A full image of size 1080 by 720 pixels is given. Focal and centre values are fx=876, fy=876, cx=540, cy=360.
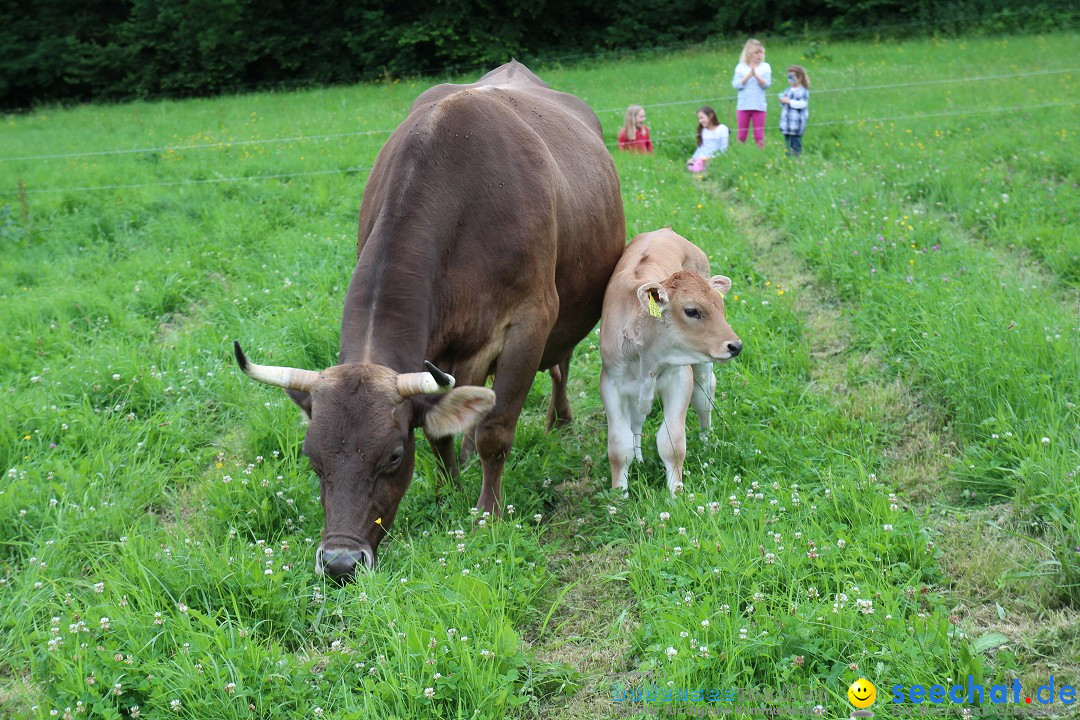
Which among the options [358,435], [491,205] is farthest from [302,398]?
[491,205]

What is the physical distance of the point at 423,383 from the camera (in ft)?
12.8

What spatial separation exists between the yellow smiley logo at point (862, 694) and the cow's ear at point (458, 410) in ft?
6.31

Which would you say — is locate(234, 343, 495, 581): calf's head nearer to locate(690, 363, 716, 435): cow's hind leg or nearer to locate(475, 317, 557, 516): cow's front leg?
locate(475, 317, 557, 516): cow's front leg

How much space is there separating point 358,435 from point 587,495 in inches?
64.9

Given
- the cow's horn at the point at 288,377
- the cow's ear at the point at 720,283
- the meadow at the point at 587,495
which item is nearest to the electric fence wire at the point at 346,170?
the meadow at the point at 587,495

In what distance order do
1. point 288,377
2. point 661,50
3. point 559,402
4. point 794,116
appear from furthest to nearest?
1. point 661,50
2. point 794,116
3. point 559,402
4. point 288,377

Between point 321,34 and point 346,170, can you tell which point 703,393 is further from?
point 321,34

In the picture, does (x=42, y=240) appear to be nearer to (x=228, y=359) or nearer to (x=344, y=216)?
(x=344, y=216)

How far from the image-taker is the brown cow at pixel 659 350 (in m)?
4.74

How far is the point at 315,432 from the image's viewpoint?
12.6 ft

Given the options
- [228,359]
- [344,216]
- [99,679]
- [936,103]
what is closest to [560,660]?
[99,679]

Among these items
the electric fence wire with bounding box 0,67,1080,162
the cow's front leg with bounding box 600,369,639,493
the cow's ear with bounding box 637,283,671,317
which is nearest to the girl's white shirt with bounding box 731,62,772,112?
the electric fence wire with bounding box 0,67,1080,162

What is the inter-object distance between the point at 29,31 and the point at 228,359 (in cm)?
3407

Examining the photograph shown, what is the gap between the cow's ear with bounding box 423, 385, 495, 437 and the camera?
4.04 m
